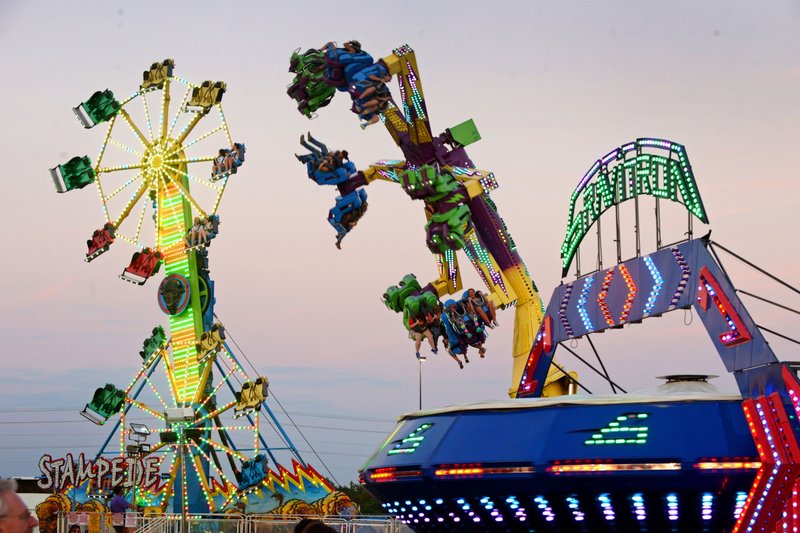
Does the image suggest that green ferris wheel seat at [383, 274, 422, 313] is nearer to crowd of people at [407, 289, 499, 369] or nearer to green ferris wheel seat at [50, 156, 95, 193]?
crowd of people at [407, 289, 499, 369]

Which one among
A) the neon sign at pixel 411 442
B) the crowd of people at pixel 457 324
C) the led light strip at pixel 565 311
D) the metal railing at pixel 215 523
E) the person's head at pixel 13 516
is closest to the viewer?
the person's head at pixel 13 516

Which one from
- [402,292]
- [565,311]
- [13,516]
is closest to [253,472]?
[402,292]

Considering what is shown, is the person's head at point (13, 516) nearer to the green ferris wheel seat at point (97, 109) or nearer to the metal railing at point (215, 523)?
the metal railing at point (215, 523)

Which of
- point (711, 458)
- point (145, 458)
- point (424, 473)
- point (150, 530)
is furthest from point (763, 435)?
point (145, 458)

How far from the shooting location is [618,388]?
2405cm

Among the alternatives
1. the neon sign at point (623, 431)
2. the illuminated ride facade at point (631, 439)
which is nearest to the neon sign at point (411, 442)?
the illuminated ride facade at point (631, 439)

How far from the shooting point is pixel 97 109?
43562mm

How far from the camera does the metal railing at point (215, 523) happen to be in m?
28.1

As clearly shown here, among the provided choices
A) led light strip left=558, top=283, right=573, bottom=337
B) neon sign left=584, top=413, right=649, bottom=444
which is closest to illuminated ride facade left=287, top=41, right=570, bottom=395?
led light strip left=558, top=283, right=573, bottom=337

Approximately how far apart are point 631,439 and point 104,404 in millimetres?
28171

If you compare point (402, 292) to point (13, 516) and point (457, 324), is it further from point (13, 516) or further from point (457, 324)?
point (13, 516)

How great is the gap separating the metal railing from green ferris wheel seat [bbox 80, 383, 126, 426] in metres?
3.55

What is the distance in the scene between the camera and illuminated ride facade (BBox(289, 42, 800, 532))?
17613mm

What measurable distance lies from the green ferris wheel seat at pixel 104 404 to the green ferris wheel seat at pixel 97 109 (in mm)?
9402
